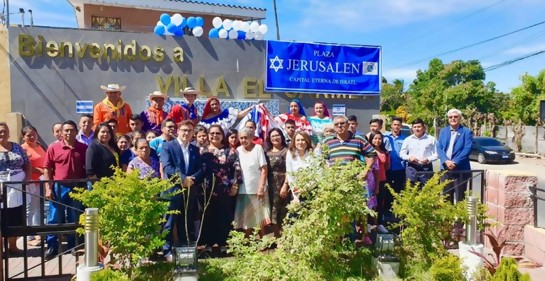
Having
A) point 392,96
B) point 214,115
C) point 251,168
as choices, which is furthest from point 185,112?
point 392,96

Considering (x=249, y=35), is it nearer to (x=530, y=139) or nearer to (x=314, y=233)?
(x=314, y=233)

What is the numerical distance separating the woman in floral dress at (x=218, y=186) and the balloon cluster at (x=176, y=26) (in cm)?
474

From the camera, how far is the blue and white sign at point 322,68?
9.86 m

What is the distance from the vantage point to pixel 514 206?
203 inches

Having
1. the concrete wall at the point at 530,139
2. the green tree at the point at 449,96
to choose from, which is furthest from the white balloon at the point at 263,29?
the green tree at the point at 449,96

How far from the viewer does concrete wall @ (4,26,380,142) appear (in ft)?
27.5

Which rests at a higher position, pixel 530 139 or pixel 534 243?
pixel 530 139

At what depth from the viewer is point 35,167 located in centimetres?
591

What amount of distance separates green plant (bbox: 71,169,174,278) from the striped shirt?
226 cm

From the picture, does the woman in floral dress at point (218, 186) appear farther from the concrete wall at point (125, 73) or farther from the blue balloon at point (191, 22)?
the blue balloon at point (191, 22)

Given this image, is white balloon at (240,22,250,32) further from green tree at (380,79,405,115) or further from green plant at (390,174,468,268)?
green tree at (380,79,405,115)

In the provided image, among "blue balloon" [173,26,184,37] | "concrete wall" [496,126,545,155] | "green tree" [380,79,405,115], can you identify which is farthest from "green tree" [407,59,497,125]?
"blue balloon" [173,26,184,37]

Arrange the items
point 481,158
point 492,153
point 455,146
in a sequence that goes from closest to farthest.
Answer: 1. point 455,146
2. point 492,153
3. point 481,158

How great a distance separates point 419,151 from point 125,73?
5989 mm
